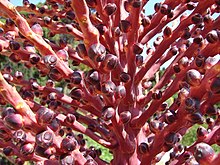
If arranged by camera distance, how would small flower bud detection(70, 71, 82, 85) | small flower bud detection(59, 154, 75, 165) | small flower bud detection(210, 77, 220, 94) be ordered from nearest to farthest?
small flower bud detection(210, 77, 220, 94) < small flower bud detection(59, 154, 75, 165) < small flower bud detection(70, 71, 82, 85)

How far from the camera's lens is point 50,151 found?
0.81 metres

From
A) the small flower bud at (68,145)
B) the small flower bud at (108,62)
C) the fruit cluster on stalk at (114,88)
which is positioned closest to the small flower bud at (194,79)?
the fruit cluster on stalk at (114,88)

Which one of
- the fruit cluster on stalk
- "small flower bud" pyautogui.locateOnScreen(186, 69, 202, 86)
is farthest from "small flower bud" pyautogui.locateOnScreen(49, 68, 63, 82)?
"small flower bud" pyautogui.locateOnScreen(186, 69, 202, 86)

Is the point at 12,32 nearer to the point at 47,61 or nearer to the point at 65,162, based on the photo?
the point at 47,61

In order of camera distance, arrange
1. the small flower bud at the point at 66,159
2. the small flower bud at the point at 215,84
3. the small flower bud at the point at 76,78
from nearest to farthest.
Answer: the small flower bud at the point at 215,84, the small flower bud at the point at 66,159, the small flower bud at the point at 76,78

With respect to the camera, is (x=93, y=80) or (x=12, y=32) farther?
(x=12, y=32)

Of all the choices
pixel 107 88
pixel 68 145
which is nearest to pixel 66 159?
pixel 68 145

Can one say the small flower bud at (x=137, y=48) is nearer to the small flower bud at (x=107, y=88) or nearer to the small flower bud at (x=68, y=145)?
the small flower bud at (x=107, y=88)

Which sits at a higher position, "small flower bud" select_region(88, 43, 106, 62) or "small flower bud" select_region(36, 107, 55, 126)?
"small flower bud" select_region(88, 43, 106, 62)

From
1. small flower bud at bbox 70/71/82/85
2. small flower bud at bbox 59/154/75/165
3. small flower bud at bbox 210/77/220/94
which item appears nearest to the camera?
small flower bud at bbox 210/77/220/94

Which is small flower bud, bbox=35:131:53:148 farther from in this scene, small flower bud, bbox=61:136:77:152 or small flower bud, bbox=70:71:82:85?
small flower bud, bbox=70:71:82:85

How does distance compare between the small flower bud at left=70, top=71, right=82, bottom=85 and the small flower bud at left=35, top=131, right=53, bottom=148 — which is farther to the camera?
the small flower bud at left=70, top=71, right=82, bottom=85

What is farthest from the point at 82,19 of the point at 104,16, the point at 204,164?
the point at 204,164

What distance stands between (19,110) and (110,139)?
42cm
